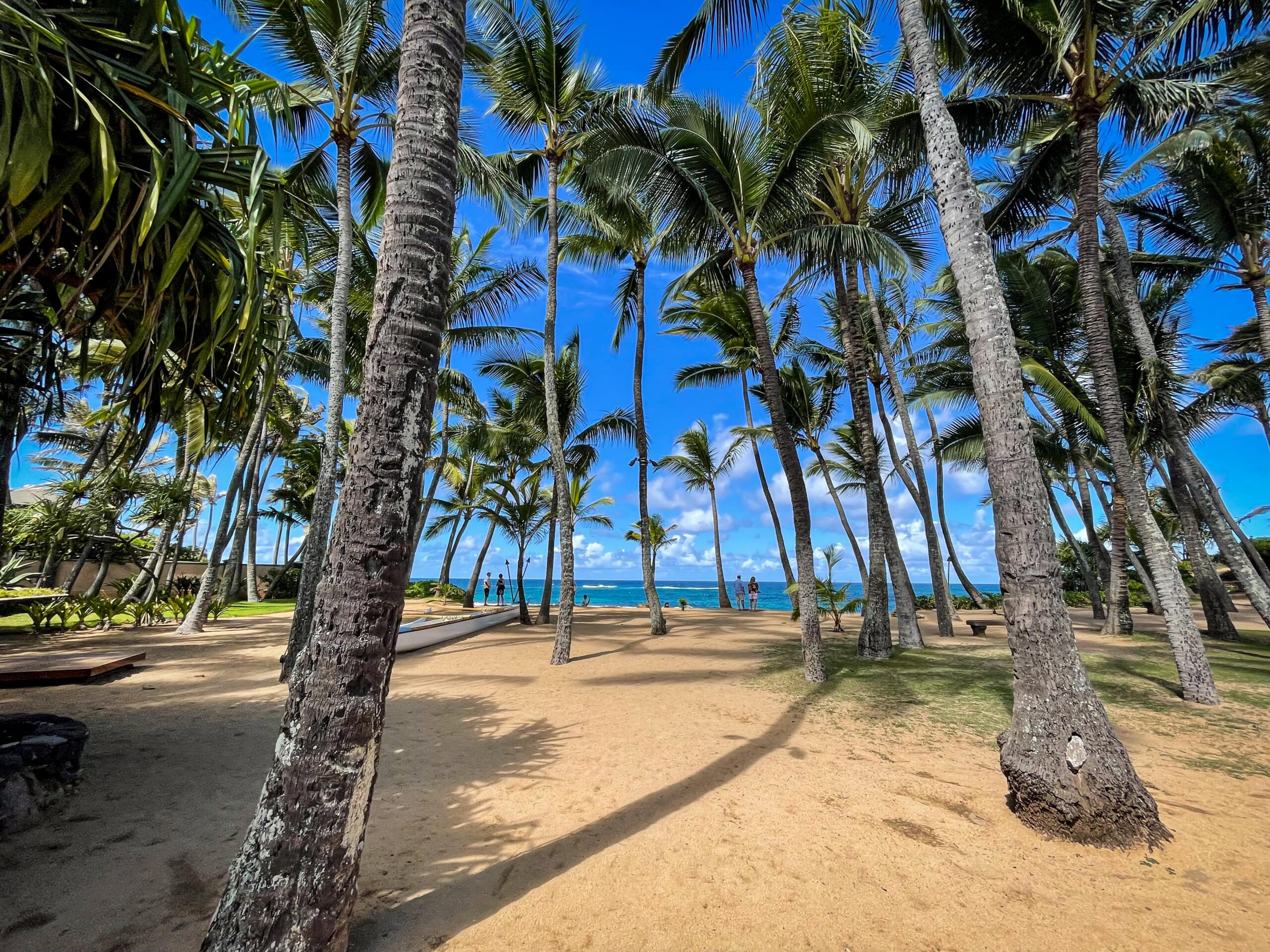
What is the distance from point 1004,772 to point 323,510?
895cm

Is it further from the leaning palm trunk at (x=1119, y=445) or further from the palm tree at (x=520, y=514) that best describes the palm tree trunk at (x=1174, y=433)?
the palm tree at (x=520, y=514)

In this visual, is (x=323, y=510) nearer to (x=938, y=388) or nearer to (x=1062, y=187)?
(x=1062, y=187)

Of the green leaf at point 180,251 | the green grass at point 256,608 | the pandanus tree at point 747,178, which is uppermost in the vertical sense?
the pandanus tree at point 747,178

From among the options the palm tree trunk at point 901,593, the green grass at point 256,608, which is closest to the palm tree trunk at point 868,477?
the palm tree trunk at point 901,593

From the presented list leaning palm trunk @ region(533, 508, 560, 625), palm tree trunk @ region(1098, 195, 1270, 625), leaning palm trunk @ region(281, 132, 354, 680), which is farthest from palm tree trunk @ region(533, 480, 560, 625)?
palm tree trunk @ region(1098, 195, 1270, 625)

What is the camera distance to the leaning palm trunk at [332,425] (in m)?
7.41

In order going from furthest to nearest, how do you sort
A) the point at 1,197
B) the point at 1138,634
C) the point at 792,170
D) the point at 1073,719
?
the point at 1138,634
the point at 792,170
the point at 1073,719
the point at 1,197

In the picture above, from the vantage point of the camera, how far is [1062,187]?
9.52m

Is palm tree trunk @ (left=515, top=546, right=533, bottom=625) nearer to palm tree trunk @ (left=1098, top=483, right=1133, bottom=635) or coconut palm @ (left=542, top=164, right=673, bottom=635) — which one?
coconut palm @ (left=542, top=164, right=673, bottom=635)

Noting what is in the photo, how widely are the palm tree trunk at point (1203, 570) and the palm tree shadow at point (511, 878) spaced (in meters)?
10.4

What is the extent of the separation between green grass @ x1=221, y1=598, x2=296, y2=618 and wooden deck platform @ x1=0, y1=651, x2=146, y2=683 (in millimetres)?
10083

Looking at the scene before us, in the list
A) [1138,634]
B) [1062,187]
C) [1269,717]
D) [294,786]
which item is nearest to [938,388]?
[1062,187]

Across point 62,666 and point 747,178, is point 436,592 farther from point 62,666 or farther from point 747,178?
point 747,178

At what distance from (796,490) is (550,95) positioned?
9187 millimetres
